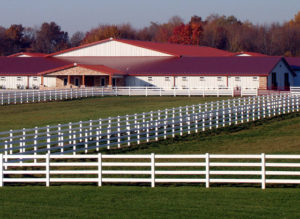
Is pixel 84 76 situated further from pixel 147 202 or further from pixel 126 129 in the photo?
pixel 147 202

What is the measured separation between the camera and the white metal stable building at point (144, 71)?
73312mm

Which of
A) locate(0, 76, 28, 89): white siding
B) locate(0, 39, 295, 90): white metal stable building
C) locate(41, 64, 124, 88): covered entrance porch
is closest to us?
locate(0, 39, 295, 90): white metal stable building

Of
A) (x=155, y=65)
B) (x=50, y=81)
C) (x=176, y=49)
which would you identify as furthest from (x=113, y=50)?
(x=50, y=81)

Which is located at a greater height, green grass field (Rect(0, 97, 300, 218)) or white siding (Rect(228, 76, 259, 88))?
white siding (Rect(228, 76, 259, 88))

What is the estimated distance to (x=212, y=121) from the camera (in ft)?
134

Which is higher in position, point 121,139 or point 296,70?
point 296,70

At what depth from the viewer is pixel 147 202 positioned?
1706 centimetres

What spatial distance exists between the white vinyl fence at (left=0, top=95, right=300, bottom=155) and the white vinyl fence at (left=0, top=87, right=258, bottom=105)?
549 inches

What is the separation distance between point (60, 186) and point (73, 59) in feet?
226

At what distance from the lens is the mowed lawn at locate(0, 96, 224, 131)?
139 ft

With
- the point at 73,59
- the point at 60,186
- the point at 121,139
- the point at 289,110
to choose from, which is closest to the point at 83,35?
the point at 73,59

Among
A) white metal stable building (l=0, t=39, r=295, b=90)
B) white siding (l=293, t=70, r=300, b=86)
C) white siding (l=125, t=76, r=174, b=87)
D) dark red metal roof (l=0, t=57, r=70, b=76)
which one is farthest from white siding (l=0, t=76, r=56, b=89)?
white siding (l=293, t=70, r=300, b=86)

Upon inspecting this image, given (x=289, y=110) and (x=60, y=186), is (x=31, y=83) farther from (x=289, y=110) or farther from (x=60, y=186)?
(x=60, y=186)

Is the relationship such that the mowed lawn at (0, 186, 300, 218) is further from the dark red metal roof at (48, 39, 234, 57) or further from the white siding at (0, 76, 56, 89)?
the dark red metal roof at (48, 39, 234, 57)
